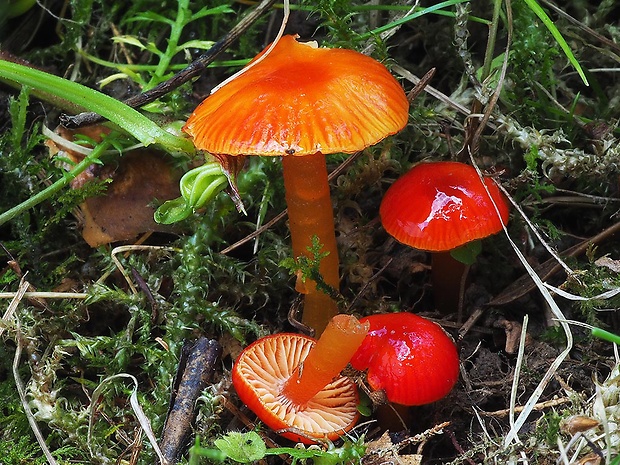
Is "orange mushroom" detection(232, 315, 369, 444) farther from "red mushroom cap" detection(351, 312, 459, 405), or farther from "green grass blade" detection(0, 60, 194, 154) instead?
"green grass blade" detection(0, 60, 194, 154)

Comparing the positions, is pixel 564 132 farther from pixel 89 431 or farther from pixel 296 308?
pixel 89 431

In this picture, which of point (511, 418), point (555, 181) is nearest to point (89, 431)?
point (511, 418)

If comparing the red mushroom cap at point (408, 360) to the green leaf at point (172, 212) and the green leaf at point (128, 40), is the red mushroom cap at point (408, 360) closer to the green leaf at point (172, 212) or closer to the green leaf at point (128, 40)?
the green leaf at point (172, 212)

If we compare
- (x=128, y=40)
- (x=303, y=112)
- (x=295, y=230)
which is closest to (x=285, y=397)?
(x=295, y=230)

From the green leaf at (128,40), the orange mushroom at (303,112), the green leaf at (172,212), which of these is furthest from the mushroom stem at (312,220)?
the green leaf at (128,40)

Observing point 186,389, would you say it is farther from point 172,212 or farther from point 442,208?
point 442,208
